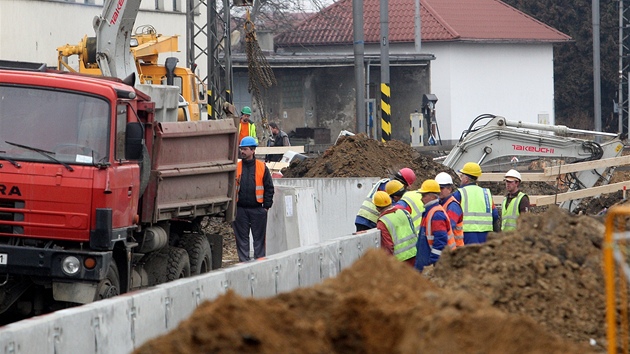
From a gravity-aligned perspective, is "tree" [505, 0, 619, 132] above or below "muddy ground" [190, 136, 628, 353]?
above

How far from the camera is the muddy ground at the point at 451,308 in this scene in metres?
5.26

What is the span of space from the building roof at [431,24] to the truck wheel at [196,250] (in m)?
42.1

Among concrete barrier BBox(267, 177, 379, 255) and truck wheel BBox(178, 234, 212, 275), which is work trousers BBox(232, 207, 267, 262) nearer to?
concrete barrier BBox(267, 177, 379, 255)

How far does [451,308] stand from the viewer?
210 inches

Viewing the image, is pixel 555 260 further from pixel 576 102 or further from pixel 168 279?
pixel 576 102

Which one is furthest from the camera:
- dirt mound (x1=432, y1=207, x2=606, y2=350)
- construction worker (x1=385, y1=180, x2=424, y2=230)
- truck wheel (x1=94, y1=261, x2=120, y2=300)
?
construction worker (x1=385, y1=180, x2=424, y2=230)

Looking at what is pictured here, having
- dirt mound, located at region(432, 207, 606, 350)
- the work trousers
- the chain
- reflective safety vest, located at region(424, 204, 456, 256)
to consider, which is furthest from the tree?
dirt mound, located at region(432, 207, 606, 350)

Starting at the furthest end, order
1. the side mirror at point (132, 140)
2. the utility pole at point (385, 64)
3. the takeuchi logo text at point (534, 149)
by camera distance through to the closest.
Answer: the utility pole at point (385, 64) < the takeuchi logo text at point (534, 149) < the side mirror at point (132, 140)

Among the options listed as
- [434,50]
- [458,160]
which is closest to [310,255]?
[458,160]

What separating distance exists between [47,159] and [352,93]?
137 feet

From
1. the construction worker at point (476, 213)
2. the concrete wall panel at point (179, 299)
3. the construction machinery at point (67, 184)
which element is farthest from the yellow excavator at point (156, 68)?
the concrete wall panel at point (179, 299)

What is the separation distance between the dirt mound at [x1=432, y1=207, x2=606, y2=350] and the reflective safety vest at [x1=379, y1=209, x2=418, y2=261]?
406cm

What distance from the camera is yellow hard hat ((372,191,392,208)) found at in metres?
13.0

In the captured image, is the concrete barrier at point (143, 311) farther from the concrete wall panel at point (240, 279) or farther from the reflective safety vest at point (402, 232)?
the reflective safety vest at point (402, 232)
